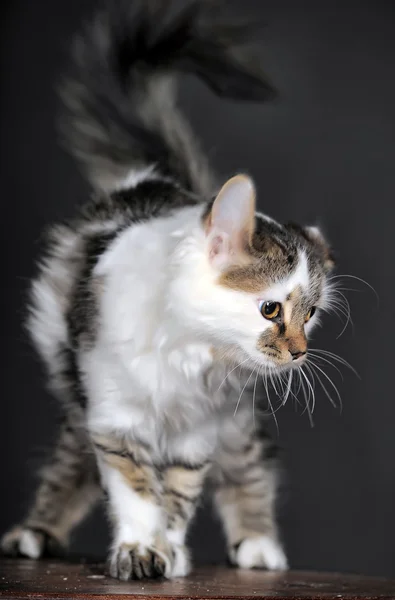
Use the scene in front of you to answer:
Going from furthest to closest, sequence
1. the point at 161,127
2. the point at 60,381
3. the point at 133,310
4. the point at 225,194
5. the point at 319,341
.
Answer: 1. the point at 319,341
2. the point at 161,127
3. the point at 60,381
4. the point at 133,310
5. the point at 225,194

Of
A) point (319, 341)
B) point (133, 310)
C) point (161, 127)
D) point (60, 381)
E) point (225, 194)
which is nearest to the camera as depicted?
point (225, 194)

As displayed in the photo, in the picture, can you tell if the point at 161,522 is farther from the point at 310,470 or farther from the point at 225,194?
the point at 310,470

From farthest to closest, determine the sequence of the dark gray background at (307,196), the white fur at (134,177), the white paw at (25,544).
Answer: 1. the dark gray background at (307,196)
2. the white fur at (134,177)
3. the white paw at (25,544)

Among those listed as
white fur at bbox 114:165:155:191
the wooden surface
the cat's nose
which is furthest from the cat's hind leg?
the cat's nose

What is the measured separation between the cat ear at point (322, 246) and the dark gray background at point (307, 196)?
0.92 m

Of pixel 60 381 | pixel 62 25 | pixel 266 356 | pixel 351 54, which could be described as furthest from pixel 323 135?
pixel 266 356

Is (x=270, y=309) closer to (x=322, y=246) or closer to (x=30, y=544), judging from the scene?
(x=322, y=246)

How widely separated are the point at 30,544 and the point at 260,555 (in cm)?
48

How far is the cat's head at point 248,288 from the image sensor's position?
1.72m

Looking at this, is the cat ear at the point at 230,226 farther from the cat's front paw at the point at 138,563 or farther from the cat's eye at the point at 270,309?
the cat's front paw at the point at 138,563

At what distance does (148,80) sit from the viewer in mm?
2439

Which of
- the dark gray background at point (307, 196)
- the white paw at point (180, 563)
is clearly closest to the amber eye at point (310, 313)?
the white paw at point (180, 563)

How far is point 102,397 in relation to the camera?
1.92 metres

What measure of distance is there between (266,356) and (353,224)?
130 cm
